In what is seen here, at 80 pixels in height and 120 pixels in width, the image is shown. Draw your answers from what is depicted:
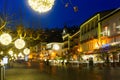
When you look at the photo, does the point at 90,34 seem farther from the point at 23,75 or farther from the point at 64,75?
the point at 64,75

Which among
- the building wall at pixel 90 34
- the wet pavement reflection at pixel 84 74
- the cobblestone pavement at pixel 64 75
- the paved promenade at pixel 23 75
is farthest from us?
the building wall at pixel 90 34

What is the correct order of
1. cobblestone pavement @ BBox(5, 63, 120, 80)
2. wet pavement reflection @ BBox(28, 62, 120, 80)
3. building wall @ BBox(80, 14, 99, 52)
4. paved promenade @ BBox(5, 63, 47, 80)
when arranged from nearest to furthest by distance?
wet pavement reflection @ BBox(28, 62, 120, 80) < cobblestone pavement @ BBox(5, 63, 120, 80) < paved promenade @ BBox(5, 63, 47, 80) < building wall @ BBox(80, 14, 99, 52)

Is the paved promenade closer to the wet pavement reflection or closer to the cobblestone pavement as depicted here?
the cobblestone pavement

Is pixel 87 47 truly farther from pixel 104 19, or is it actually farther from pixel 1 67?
pixel 1 67

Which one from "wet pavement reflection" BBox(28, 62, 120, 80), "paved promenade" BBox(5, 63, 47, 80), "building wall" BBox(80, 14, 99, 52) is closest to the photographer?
"wet pavement reflection" BBox(28, 62, 120, 80)

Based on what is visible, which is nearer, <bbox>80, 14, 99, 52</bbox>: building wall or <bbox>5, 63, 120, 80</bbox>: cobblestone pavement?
<bbox>5, 63, 120, 80</bbox>: cobblestone pavement

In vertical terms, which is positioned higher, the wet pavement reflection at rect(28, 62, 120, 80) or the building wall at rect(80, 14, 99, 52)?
the building wall at rect(80, 14, 99, 52)

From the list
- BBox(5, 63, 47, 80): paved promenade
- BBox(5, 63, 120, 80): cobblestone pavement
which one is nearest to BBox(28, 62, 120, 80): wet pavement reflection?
BBox(5, 63, 120, 80): cobblestone pavement

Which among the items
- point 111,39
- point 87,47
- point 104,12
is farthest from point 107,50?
point 87,47

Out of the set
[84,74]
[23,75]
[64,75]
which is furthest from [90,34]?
[64,75]

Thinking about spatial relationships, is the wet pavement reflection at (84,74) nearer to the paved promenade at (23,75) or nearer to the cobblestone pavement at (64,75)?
the cobblestone pavement at (64,75)

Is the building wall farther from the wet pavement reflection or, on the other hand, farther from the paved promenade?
the paved promenade

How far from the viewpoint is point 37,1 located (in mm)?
12070

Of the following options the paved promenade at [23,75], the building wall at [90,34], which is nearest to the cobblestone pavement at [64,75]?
the paved promenade at [23,75]
